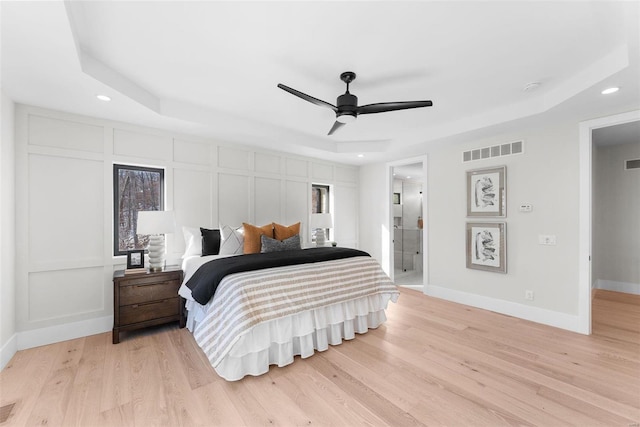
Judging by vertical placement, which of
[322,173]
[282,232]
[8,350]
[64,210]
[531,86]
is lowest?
[8,350]

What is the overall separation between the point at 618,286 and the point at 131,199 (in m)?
7.61

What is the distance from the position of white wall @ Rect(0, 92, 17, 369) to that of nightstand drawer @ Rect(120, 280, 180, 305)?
86cm

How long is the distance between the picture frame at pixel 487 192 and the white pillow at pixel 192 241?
3821mm

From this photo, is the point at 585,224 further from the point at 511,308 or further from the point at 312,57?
the point at 312,57

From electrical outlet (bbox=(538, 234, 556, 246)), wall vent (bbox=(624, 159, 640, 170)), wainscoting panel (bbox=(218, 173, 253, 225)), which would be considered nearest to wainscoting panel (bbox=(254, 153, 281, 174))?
wainscoting panel (bbox=(218, 173, 253, 225))

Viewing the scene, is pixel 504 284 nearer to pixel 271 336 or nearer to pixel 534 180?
pixel 534 180

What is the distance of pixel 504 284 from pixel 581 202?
1.34 metres

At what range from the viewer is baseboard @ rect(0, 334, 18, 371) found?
239cm

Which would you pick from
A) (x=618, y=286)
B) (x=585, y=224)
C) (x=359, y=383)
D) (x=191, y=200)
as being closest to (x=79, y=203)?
(x=191, y=200)

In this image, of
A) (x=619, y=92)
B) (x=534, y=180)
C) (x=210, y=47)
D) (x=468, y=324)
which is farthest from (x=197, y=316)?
(x=619, y=92)

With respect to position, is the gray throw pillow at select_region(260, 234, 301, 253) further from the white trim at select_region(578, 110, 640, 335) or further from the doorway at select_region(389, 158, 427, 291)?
the white trim at select_region(578, 110, 640, 335)

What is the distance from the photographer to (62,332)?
2.96 m

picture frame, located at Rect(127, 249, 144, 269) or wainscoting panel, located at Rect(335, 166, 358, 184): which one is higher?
wainscoting panel, located at Rect(335, 166, 358, 184)

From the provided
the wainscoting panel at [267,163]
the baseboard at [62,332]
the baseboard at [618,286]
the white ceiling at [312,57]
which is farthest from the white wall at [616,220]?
the baseboard at [62,332]
